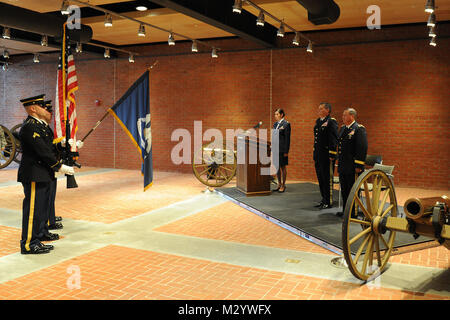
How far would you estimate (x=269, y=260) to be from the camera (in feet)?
14.6

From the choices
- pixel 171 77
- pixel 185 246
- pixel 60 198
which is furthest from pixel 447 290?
pixel 171 77

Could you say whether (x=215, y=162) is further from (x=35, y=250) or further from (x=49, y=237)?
(x=35, y=250)

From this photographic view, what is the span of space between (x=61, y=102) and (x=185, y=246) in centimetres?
241

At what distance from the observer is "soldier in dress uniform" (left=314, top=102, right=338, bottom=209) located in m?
6.46

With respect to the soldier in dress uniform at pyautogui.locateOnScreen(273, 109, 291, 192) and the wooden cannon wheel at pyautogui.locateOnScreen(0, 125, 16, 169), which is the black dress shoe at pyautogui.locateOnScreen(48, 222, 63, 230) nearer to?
the soldier in dress uniform at pyautogui.locateOnScreen(273, 109, 291, 192)

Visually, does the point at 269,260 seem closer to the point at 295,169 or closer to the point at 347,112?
the point at 347,112

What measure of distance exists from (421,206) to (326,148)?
327 centimetres

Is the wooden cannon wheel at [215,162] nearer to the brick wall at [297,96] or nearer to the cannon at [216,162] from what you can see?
the cannon at [216,162]

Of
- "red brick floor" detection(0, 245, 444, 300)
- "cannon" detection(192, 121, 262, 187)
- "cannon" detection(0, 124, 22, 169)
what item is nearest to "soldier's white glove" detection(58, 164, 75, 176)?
"red brick floor" detection(0, 245, 444, 300)

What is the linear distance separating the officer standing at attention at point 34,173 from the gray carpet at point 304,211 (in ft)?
10.4

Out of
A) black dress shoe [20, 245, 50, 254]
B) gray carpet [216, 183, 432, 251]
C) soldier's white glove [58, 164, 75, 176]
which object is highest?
soldier's white glove [58, 164, 75, 176]

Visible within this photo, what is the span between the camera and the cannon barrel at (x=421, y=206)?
3314 mm

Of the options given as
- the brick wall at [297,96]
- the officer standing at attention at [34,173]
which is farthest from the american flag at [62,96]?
the brick wall at [297,96]

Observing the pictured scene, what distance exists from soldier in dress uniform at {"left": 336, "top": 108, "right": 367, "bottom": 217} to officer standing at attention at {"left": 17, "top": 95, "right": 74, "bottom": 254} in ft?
12.1
